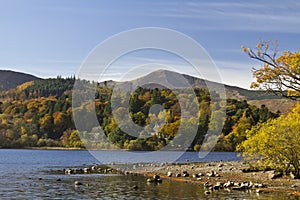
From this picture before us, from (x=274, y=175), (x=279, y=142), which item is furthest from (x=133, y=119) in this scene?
(x=279, y=142)

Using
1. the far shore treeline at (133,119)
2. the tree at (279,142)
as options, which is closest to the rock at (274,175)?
the tree at (279,142)

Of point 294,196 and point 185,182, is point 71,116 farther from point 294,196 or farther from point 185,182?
point 294,196

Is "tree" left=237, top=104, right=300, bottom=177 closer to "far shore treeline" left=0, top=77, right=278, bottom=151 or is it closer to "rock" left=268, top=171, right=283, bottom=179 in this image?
"rock" left=268, top=171, right=283, bottom=179

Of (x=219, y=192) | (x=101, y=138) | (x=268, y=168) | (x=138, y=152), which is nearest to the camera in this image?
(x=219, y=192)

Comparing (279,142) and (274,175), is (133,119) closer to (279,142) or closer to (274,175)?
(274,175)

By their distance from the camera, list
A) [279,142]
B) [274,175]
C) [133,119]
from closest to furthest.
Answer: [279,142], [274,175], [133,119]

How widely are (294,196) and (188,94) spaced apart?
148 metres

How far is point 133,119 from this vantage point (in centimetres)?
12900

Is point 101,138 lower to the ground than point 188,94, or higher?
lower

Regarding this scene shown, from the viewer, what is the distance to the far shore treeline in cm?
13850

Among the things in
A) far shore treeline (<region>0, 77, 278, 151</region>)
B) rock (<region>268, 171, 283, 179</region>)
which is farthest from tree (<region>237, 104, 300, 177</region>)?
far shore treeline (<region>0, 77, 278, 151</region>)

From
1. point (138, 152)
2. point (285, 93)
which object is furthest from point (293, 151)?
point (138, 152)

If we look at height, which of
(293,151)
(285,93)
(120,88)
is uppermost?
(120,88)

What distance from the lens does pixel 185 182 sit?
48.3 metres
